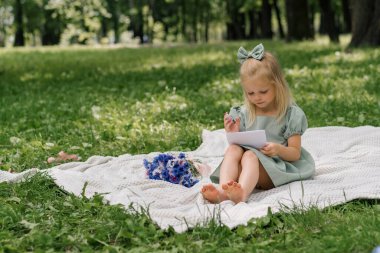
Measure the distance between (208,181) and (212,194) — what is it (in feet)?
2.38

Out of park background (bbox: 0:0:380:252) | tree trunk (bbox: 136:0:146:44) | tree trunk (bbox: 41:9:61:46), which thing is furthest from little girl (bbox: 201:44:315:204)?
tree trunk (bbox: 41:9:61:46)

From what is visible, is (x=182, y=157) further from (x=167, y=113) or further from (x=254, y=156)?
(x=167, y=113)

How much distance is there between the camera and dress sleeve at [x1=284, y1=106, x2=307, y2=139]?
462 cm

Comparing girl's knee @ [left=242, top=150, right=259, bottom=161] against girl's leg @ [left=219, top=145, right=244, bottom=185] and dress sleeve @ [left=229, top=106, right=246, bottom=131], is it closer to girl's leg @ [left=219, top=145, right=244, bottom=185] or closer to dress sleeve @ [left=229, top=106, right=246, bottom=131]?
girl's leg @ [left=219, top=145, right=244, bottom=185]

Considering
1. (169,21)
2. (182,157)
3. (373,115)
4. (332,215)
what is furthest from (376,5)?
(169,21)

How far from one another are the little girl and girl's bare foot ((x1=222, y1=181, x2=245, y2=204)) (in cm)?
7

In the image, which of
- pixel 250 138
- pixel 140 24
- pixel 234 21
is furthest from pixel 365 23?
pixel 234 21

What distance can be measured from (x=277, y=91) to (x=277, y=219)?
121 cm

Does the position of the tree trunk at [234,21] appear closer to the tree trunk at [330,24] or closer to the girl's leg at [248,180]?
the tree trunk at [330,24]

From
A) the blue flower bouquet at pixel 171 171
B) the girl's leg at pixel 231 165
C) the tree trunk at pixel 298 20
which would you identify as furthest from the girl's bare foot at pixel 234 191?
the tree trunk at pixel 298 20

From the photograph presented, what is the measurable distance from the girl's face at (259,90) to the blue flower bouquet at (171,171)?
29.0 inches

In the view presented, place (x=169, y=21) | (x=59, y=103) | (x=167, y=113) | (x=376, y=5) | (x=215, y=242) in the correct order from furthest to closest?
(x=169, y=21), (x=376, y=5), (x=59, y=103), (x=167, y=113), (x=215, y=242)

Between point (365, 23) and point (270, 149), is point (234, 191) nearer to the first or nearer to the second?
point (270, 149)

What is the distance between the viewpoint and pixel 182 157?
16.6 feet
